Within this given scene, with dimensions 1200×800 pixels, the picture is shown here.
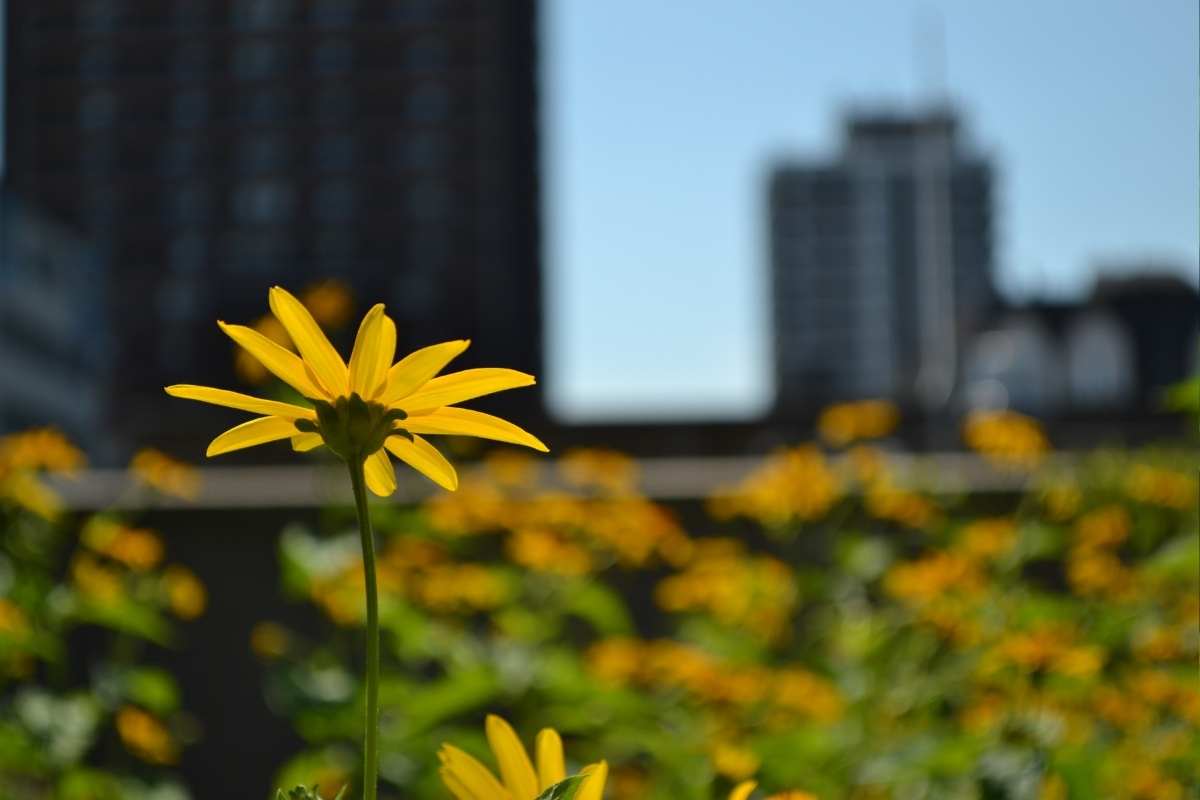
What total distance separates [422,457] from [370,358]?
4 cm

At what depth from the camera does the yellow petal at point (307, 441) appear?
0.51 meters

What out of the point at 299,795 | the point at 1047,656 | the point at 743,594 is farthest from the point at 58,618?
the point at 299,795

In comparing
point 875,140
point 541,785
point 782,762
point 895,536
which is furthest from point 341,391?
point 875,140

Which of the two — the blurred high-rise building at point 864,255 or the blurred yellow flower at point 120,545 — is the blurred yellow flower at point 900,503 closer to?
the blurred yellow flower at point 120,545

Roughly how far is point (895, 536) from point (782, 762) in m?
1.73

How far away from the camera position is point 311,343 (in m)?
0.52

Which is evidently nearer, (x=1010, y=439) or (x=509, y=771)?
(x=509, y=771)

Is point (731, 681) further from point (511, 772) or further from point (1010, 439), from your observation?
point (511, 772)

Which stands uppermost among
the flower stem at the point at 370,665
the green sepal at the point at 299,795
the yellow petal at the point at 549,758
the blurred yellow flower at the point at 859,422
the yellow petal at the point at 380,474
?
the yellow petal at the point at 380,474

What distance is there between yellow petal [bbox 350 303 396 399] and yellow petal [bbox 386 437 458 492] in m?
0.02

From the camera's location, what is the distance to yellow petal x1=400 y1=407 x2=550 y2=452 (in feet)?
1.59

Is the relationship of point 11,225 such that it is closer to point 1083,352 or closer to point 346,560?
point 1083,352

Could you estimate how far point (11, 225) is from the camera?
40188 mm

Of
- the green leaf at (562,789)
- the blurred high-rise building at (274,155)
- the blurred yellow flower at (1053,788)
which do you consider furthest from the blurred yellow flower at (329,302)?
the blurred high-rise building at (274,155)
